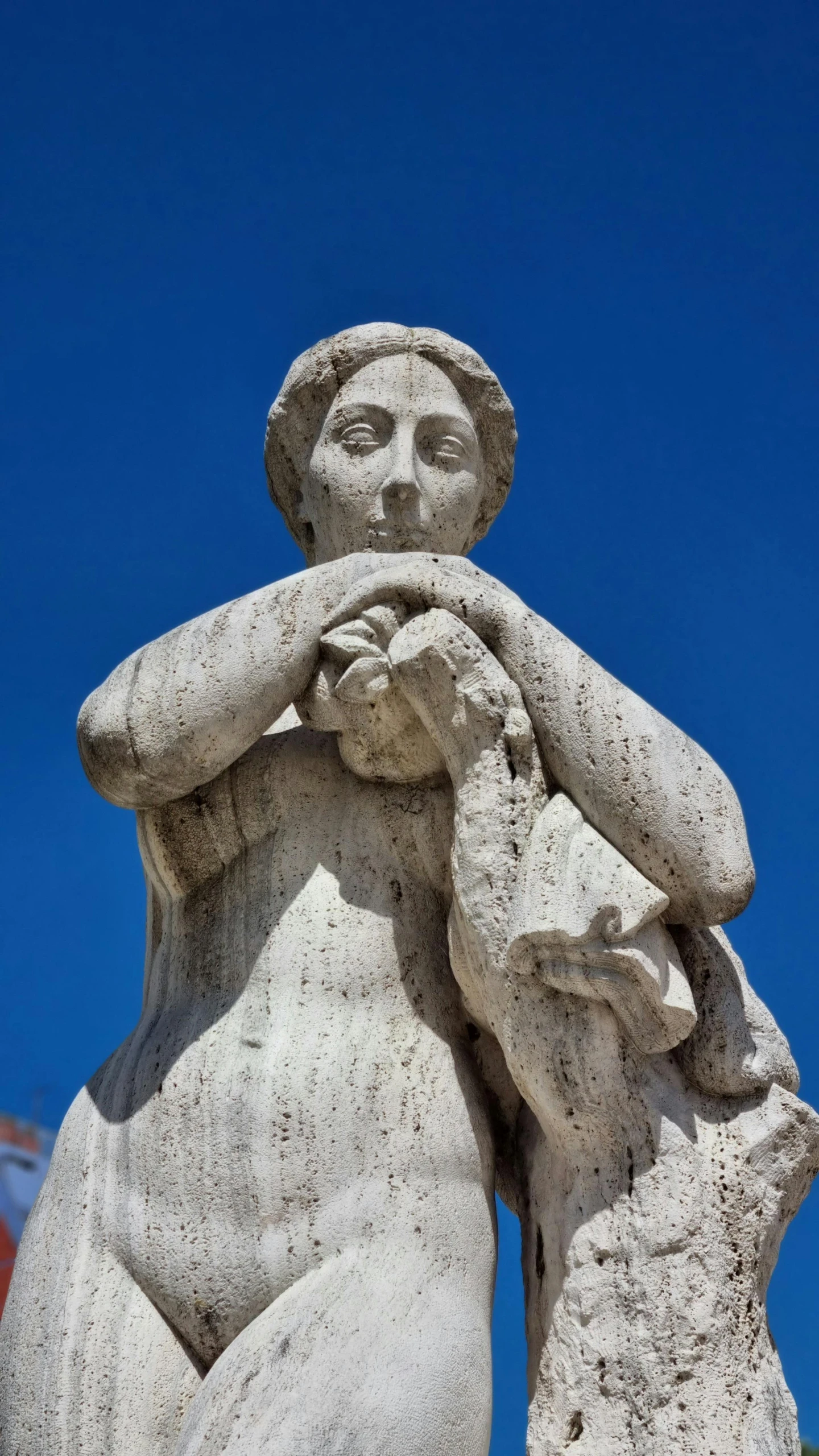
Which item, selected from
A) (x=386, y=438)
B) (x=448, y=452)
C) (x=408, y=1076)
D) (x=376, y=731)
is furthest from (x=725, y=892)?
(x=386, y=438)

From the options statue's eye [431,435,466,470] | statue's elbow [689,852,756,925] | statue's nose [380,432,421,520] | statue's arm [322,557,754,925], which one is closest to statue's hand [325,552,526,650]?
statue's arm [322,557,754,925]

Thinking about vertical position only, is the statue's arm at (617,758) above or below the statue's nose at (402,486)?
below

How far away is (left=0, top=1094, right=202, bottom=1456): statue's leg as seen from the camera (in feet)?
13.5

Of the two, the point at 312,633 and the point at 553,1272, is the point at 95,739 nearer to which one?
the point at 312,633

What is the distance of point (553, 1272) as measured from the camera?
170 inches

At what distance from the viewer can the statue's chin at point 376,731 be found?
15.4 ft

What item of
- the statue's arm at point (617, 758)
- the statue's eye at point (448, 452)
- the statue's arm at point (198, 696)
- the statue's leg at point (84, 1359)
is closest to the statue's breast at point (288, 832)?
the statue's arm at point (198, 696)

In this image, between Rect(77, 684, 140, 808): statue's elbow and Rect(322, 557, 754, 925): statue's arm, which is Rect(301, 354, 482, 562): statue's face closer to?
Rect(322, 557, 754, 925): statue's arm

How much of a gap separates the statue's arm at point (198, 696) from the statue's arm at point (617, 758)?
18 cm

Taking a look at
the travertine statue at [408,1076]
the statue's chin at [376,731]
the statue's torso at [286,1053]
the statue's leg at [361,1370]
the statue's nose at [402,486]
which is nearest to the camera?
the statue's leg at [361,1370]

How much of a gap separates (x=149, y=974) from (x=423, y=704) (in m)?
1.15

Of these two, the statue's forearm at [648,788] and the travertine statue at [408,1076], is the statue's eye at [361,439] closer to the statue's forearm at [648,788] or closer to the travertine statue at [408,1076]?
the travertine statue at [408,1076]

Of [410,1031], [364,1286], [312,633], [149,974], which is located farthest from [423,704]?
[364,1286]

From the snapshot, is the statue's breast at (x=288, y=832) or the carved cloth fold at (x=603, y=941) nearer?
the carved cloth fold at (x=603, y=941)
